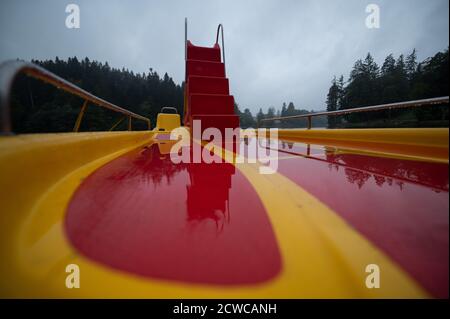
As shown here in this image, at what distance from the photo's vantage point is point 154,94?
2037 inches

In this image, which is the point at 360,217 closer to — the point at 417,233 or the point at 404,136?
the point at 417,233

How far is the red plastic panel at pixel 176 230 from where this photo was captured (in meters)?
0.62

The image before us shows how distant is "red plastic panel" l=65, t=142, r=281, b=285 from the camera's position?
62 centimetres

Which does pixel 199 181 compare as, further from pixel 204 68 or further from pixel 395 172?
pixel 204 68

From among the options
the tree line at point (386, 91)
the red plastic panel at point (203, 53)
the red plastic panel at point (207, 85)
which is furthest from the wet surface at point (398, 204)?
the tree line at point (386, 91)

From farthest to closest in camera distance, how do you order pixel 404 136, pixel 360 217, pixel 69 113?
pixel 69 113, pixel 404 136, pixel 360 217

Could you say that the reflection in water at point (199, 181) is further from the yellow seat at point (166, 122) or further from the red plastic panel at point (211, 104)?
the yellow seat at point (166, 122)

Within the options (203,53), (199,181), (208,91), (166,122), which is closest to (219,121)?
(208,91)

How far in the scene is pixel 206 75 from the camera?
5.95 meters

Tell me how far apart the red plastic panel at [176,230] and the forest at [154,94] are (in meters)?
22.8

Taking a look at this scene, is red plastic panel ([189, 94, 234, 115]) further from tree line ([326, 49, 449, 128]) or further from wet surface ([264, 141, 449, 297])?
tree line ([326, 49, 449, 128])

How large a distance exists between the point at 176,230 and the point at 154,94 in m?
56.7
